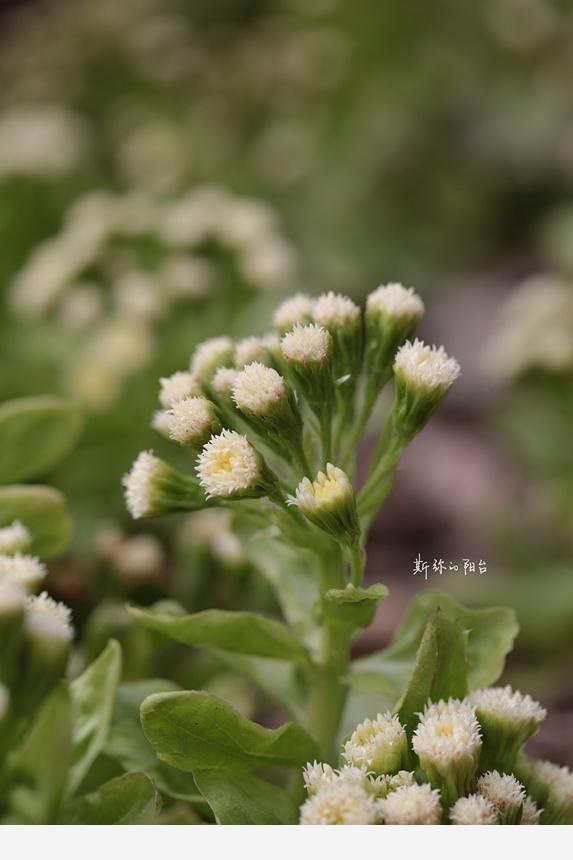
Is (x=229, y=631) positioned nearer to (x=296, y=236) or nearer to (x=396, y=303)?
(x=396, y=303)

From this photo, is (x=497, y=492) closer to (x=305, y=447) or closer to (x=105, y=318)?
(x=105, y=318)

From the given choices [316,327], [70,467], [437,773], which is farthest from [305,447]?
[70,467]

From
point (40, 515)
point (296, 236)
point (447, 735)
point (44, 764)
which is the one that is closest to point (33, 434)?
point (40, 515)

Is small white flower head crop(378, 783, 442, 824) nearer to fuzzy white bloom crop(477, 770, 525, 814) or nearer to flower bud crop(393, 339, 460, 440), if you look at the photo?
fuzzy white bloom crop(477, 770, 525, 814)

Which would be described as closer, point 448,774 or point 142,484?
point 448,774
